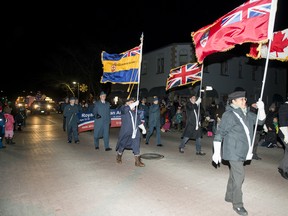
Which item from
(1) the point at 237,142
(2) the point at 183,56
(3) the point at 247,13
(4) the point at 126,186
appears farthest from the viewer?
(2) the point at 183,56

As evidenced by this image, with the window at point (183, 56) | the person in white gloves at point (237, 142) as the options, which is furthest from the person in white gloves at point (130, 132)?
the window at point (183, 56)

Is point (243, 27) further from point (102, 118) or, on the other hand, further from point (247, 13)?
point (102, 118)

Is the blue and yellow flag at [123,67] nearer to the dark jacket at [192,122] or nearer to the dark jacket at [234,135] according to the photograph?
the dark jacket at [192,122]

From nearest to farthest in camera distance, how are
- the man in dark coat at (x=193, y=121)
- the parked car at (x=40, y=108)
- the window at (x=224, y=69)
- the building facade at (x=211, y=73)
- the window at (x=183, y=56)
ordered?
the man in dark coat at (x=193, y=121)
the building facade at (x=211, y=73)
the window at (x=183, y=56)
the window at (x=224, y=69)
the parked car at (x=40, y=108)

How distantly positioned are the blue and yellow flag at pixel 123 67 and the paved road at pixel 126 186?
94.2 inches

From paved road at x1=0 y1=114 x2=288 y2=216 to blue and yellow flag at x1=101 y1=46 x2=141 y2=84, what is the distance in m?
2.39

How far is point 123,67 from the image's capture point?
29.6ft

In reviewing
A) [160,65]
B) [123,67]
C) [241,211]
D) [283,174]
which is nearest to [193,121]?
[123,67]

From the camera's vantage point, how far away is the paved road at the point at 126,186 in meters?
4.77

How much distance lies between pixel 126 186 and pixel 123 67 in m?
4.21

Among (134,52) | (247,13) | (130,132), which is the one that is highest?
(247,13)

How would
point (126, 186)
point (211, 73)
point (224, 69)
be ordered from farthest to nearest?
1. point (224, 69)
2. point (211, 73)
3. point (126, 186)

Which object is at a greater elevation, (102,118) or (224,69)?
(224,69)

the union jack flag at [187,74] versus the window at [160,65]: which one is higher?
the window at [160,65]
